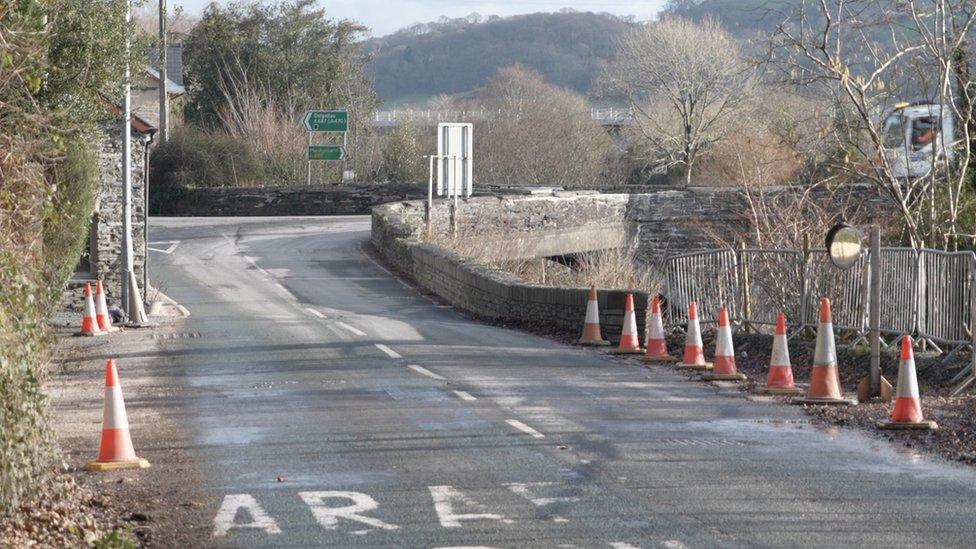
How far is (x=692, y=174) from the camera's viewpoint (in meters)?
Result: 66.9

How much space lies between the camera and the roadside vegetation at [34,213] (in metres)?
7.48

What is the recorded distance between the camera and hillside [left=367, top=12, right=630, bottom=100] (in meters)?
140

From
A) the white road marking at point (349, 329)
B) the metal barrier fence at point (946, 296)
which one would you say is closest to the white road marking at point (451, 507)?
the metal barrier fence at point (946, 296)

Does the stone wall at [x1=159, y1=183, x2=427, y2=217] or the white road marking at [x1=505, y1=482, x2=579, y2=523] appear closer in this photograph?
the white road marking at [x1=505, y1=482, x2=579, y2=523]

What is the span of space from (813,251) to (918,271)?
2.84m

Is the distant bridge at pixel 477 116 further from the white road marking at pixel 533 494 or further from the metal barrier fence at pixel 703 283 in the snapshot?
the white road marking at pixel 533 494

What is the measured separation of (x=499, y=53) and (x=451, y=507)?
139072 mm

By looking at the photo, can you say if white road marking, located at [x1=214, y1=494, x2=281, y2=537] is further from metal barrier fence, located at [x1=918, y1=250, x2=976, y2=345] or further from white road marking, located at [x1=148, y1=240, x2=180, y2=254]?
white road marking, located at [x1=148, y1=240, x2=180, y2=254]

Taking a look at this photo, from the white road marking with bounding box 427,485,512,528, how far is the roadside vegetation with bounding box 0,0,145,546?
2.05 m

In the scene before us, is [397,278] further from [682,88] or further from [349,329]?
[682,88]

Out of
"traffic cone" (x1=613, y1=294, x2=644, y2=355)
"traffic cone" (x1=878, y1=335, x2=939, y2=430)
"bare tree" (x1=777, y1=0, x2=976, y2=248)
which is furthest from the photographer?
"traffic cone" (x1=613, y1=294, x2=644, y2=355)

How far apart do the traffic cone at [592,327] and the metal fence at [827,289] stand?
4.41 ft

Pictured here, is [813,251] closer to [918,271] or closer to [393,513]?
[918,271]

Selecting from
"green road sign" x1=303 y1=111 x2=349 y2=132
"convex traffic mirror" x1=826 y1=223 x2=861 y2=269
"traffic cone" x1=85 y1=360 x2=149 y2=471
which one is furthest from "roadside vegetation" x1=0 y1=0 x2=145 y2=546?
"green road sign" x1=303 y1=111 x2=349 y2=132
